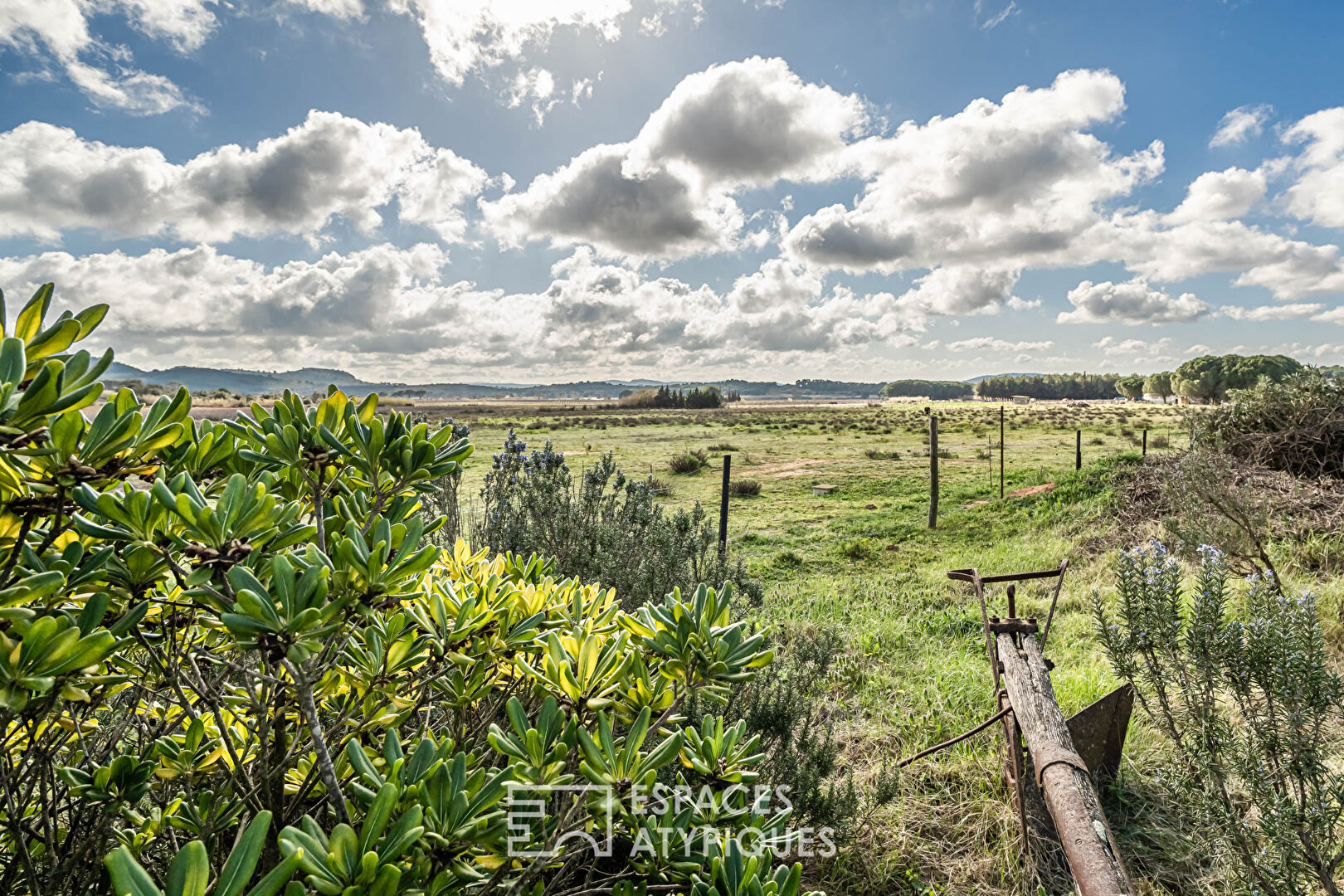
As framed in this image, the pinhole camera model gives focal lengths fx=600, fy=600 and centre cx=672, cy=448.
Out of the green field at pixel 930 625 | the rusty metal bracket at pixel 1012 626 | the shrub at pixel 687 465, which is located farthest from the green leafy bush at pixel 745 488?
the rusty metal bracket at pixel 1012 626

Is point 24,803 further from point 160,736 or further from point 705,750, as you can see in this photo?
point 705,750

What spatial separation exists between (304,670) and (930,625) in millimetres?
6291

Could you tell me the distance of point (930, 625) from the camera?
20.1 feet

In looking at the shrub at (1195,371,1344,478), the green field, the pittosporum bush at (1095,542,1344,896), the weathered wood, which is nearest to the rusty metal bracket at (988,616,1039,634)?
the weathered wood

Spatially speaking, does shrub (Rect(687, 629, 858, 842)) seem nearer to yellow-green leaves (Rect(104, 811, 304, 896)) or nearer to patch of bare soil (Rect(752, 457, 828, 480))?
yellow-green leaves (Rect(104, 811, 304, 896))

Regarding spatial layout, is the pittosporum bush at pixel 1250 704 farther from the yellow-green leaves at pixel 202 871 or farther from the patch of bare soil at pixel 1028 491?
the patch of bare soil at pixel 1028 491

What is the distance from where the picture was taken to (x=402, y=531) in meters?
0.97

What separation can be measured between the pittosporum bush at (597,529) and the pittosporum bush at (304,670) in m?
2.51

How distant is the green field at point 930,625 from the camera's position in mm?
2736

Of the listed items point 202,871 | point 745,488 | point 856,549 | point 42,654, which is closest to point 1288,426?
point 856,549

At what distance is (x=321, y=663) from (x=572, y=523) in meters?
3.47

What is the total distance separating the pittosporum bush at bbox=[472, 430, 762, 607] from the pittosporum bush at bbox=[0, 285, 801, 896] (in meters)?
2.51

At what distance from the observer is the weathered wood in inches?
63.1

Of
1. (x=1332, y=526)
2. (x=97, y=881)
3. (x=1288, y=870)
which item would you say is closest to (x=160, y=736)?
(x=97, y=881)
